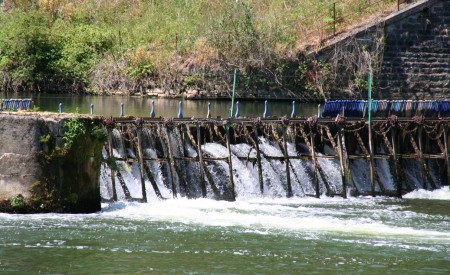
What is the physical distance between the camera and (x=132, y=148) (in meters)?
31.9

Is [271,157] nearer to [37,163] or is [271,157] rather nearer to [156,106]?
[37,163]

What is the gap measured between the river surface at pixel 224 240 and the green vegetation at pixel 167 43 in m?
25.3

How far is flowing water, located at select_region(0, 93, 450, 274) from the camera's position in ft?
70.3

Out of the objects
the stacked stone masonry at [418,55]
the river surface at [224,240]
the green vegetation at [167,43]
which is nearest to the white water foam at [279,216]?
the river surface at [224,240]

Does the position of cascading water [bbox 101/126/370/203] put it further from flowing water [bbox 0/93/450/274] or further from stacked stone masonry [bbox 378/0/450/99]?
stacked stone masonry [bbox 378/0/450/99]

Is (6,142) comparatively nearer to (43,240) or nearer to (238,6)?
(43,240)

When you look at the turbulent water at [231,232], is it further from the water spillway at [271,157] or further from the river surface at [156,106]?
the river surface at [156,106]

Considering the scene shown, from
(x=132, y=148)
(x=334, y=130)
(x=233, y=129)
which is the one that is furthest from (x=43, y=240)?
(x=334, y=130)

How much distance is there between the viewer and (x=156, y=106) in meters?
49.2

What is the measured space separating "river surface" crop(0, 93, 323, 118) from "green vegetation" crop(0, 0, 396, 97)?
2.08 meters

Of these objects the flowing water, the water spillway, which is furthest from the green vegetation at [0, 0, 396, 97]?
the flowing water

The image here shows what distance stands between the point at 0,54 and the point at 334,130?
29459 mm

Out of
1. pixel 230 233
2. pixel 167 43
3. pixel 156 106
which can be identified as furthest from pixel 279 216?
pixel 167 43

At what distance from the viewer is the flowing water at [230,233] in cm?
2142
